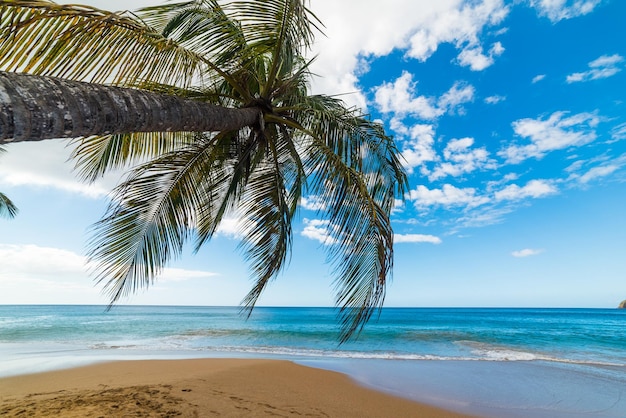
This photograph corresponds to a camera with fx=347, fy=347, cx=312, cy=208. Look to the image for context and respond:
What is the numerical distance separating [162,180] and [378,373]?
7447 millimetres

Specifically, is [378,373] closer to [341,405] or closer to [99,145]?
[341,405]

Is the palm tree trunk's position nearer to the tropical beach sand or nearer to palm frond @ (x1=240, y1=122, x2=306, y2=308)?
palm frond @ (x1=240, y1=122, x2=306, y2=308)

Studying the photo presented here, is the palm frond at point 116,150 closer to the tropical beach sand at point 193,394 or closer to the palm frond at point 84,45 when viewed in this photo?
the palm frond at point 84,45

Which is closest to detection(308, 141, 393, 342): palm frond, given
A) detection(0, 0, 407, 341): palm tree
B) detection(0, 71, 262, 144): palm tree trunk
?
detection(0, 0, 407, 341): palm tree

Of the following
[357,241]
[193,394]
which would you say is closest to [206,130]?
[357,241]

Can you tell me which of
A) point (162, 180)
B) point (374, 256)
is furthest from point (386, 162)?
point (162, 180)

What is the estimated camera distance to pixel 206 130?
11.9 ft

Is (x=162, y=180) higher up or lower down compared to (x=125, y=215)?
→ higher up

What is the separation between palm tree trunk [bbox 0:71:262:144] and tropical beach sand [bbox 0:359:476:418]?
14.2 ft

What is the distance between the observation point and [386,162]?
5543 mm

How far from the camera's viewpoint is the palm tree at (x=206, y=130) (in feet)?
8.08

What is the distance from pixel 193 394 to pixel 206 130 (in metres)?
4.93

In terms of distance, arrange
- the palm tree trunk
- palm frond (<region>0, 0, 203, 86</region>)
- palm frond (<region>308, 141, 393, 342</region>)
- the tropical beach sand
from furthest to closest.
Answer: the tropical beach sand, palm frond (<region>308, 141, 393, 342</region>), palm frond (<region>0, 0, 203, 86</region>), the palm tree trunk

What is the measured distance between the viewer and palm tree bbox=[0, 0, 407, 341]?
2.46 meters
